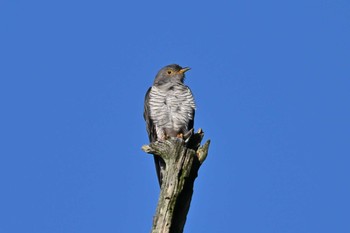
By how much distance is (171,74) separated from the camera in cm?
1320

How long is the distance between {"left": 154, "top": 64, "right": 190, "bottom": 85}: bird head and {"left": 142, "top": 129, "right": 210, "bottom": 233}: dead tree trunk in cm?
417

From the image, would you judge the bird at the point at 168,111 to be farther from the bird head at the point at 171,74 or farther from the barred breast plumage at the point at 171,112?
the bird head at the point at 171,74

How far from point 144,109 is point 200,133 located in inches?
109

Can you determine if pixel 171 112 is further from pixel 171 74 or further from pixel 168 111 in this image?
pixel 171 74

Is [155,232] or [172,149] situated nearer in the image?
[155,232]

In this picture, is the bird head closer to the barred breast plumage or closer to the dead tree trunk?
the barred breast plumage

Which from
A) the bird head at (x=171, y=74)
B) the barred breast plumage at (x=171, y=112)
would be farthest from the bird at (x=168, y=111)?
the bird head at (x=171, y=74)

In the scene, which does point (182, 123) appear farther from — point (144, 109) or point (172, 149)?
point (172, 149)

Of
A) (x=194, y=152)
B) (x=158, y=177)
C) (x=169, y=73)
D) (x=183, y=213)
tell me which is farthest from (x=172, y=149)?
(x=169, y=73)

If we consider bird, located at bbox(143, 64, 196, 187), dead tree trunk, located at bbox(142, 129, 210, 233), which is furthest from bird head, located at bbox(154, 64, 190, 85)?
dead tree trunk, located at bbox(142, 129, 210, 233)

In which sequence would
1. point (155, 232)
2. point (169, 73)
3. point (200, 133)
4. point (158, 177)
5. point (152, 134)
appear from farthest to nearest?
point (169, 73) → point (152, 134) → point (158, 177) → point (200, 133) → point (155, 232)

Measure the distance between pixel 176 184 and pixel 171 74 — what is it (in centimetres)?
528

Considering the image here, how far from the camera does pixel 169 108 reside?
1206 centimetres

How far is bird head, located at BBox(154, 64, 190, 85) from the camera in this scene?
Answer: 42.6 ft
